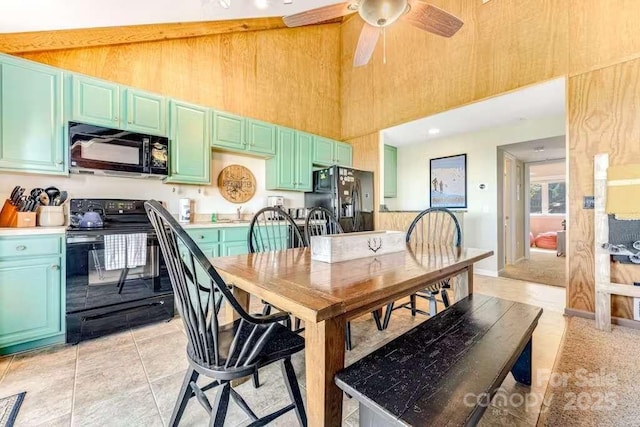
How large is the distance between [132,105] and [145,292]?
179cm

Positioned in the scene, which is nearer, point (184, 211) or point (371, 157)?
point (184, 211)

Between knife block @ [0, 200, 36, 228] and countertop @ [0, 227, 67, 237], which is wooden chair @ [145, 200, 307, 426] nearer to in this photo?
countertop @ [0, 227, 67, 237]

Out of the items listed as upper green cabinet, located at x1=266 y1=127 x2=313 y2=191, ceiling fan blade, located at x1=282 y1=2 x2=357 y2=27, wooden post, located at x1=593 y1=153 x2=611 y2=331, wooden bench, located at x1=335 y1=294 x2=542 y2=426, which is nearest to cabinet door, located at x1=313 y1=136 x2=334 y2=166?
upper green cabinet, located at x1=266 y1=127 x2=313 y2=191

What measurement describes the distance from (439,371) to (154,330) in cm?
238

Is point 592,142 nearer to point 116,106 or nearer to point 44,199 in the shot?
point 116,106

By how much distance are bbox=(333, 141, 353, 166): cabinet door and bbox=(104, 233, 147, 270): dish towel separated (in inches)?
122

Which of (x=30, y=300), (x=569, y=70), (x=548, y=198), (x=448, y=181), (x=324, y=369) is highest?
(x=569, y=70)

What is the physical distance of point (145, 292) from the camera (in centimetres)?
245

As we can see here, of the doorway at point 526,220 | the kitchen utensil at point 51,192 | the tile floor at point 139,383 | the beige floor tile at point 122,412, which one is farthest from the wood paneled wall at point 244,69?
the doorway at point 526,220

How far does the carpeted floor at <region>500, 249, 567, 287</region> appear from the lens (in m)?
4.04

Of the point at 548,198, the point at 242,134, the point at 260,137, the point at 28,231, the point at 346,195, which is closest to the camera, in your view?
the point at 28,231

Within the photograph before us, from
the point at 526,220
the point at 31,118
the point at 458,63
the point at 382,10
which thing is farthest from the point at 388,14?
the point at 526,220

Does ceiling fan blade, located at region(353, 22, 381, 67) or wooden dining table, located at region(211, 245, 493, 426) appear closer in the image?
wooden dining table, located at region(211, 245, 493, 426)

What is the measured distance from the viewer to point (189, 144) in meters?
3.03
